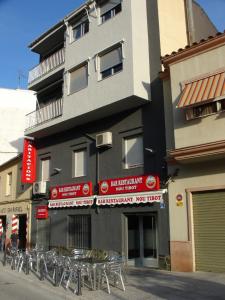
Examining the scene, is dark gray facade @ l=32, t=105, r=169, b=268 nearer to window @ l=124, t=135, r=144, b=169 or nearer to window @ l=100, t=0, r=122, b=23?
window @ l=124, t=135, r=144, b=169

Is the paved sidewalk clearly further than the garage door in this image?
No

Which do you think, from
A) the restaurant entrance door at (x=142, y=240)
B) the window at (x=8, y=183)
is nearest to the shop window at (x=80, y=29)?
the restaurant entrance door at (x=142, y=240)

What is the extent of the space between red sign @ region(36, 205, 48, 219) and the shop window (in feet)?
28.9

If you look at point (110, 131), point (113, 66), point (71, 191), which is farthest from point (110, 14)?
point (71, 191)

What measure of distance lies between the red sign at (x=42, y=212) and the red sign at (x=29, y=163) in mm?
1837

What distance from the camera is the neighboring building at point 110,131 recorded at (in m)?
14.6

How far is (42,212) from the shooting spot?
19.8 meters

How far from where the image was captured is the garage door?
40.1ft

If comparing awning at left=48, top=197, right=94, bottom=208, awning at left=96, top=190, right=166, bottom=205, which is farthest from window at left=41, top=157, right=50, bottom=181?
awning at left=96, top=190, right=166, bottom=205

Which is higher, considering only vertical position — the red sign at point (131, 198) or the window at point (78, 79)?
the window at point (78, 79)

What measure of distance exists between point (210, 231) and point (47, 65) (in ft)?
43.6

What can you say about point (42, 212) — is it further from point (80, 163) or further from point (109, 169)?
point (109, 169)

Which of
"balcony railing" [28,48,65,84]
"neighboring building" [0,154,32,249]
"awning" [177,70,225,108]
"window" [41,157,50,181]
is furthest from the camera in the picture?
"neighboring building" [0,154,32,249]

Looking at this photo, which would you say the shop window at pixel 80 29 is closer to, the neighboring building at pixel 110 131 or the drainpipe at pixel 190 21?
the neighboring building at pixel 110 131
